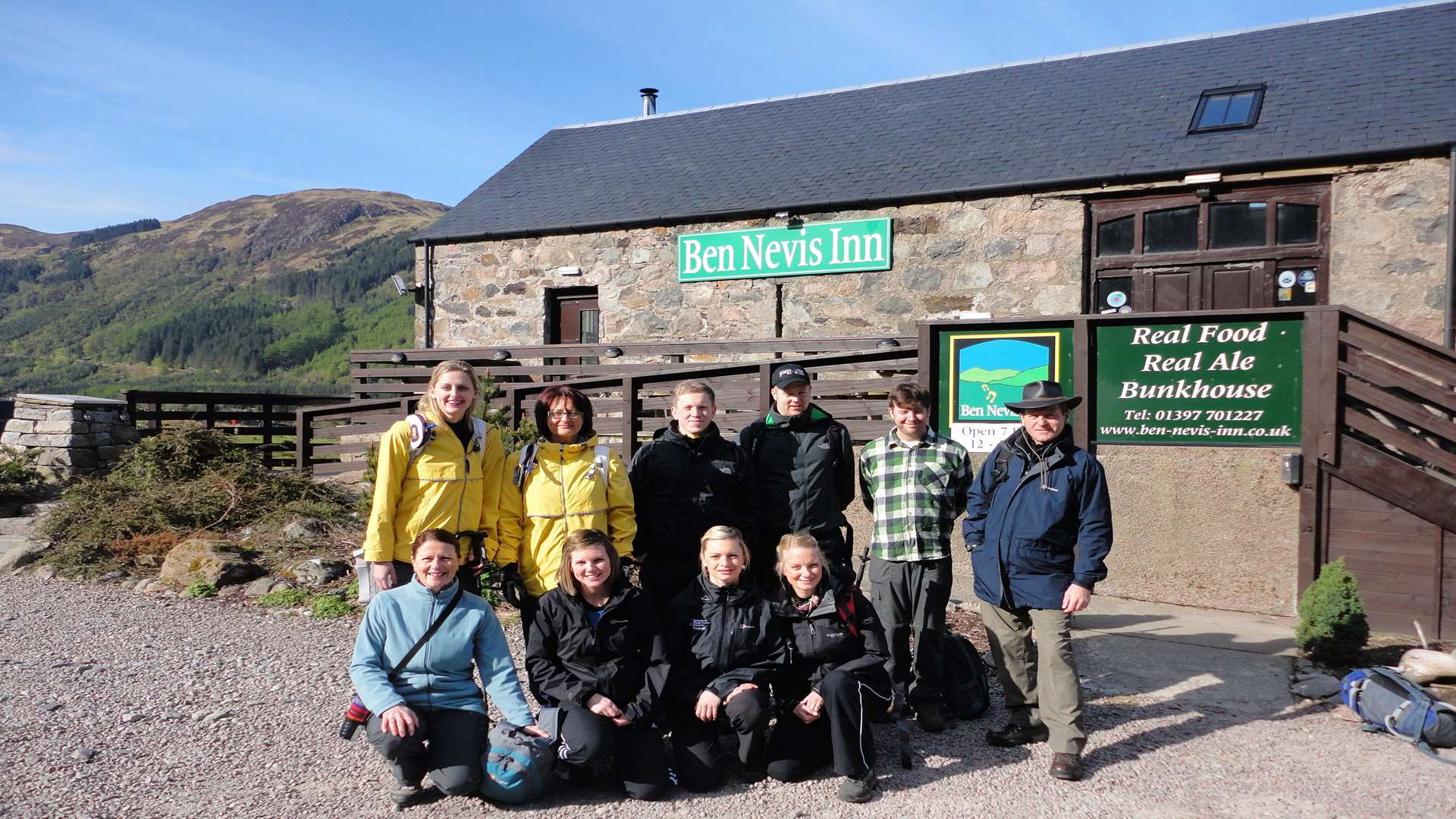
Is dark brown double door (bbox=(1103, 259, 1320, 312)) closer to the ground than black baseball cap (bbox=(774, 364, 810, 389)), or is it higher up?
higher up

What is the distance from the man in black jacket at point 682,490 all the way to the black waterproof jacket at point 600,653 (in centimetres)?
49

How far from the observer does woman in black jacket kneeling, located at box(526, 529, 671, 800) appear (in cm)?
346

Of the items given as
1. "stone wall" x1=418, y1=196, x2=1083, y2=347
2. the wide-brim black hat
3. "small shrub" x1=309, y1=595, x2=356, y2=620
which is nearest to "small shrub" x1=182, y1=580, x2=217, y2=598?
"small shrub" x1=309, y1=595, x2=356, y2=620

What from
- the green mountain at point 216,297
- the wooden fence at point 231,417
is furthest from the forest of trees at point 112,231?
the wooden fence at point 231,417

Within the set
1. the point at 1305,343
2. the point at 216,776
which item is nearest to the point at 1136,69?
the point at 1305,343

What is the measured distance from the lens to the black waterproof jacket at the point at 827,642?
145 inches

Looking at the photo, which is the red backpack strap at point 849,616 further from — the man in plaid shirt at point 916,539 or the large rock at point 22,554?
the large rock at point 22,554

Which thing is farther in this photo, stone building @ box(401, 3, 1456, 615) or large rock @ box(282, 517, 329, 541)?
large rock @ box(282, 517, 329, 541)

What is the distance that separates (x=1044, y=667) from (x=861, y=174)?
29.7 ft

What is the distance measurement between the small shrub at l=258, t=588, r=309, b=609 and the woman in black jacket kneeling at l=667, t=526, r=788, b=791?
349 centimetres

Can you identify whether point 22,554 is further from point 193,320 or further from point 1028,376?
point 193,320

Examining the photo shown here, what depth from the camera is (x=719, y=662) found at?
368 cm

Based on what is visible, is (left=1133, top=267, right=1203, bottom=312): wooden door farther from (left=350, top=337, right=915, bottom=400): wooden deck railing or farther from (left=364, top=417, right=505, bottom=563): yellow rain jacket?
(left=364, top=417, right=505, bottom=563): yellow rain jacket

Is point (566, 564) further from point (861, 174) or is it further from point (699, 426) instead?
point (861, 174)
